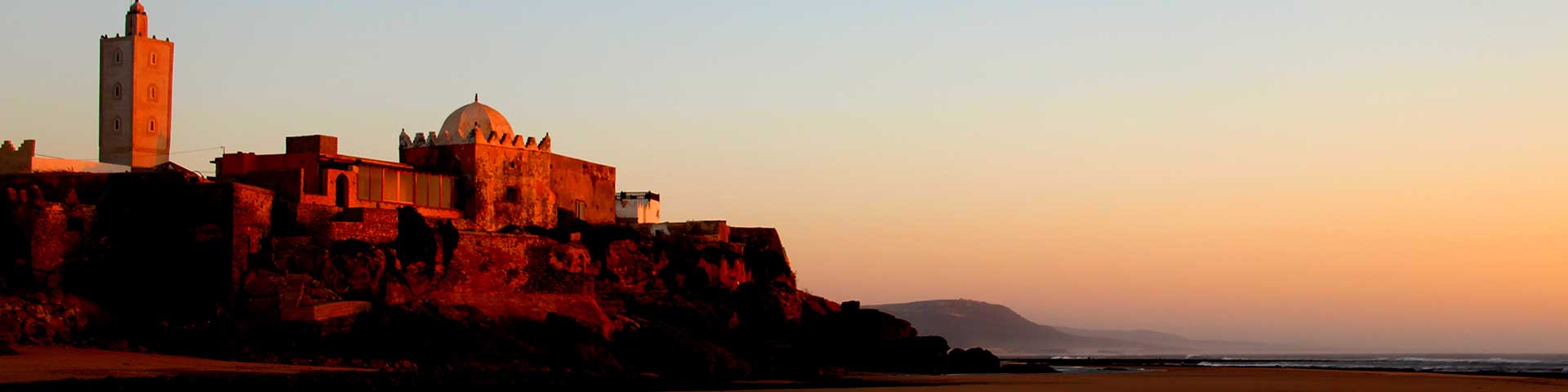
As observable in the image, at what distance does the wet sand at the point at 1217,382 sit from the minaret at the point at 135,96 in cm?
2069

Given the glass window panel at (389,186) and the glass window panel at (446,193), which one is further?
the glass window panel at (446,193)

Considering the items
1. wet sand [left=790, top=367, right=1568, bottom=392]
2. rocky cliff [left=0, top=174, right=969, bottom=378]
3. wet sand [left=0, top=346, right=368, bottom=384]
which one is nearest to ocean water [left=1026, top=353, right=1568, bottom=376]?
wet sand [left=790, top=367, right=1568, bottom=392]

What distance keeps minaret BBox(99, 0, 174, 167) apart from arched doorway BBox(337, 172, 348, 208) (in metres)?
5.51

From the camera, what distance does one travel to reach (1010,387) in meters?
39.3

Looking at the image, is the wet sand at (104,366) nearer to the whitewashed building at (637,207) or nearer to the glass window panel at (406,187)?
the glass window panel at (406,187)

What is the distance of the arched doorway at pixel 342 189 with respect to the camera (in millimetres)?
43344

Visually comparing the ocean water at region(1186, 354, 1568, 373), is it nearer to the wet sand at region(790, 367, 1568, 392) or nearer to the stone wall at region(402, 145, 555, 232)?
the wet sand at region(790, 367, 1568, 392)

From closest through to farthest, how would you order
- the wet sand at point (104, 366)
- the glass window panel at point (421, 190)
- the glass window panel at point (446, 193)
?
the wet sand at point (104, 366)
the glass window panel at point (421, 190)
the glass window panel at point (446, 193)

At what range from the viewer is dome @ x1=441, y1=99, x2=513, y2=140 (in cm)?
4825

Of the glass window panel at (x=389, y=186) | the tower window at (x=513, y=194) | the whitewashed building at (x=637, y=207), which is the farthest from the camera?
the whitewashed building at (x=637, y=207)

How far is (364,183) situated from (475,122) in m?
5.08

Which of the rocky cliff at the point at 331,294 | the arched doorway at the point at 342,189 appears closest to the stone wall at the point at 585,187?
the rocky cliff at the point at 331,294

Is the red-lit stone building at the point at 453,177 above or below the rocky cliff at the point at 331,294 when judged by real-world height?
above

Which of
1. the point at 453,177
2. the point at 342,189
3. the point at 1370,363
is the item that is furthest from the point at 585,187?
the point at 1370,363
